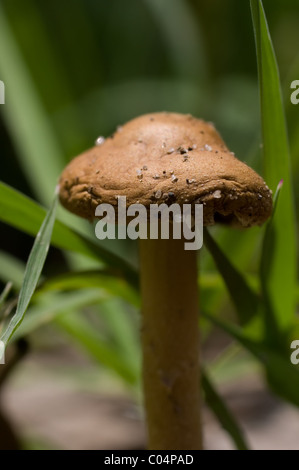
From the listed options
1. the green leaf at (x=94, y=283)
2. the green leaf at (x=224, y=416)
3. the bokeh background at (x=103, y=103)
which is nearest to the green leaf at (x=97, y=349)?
the bokeh background at (x=103, y=103)

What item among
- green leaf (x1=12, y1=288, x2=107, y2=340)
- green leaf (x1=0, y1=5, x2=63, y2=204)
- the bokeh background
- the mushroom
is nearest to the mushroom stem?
the mushroom

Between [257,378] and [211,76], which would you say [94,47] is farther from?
[257,378]

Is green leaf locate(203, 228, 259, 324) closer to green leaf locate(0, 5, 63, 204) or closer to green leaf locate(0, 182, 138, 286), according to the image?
green leaf locate(0, 182, 138, 286)

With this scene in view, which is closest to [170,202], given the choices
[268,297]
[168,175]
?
[168,175]

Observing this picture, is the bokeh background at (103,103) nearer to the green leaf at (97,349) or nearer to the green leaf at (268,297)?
the green leaf at (97,349)

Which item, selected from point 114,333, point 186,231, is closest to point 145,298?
point 186,231
